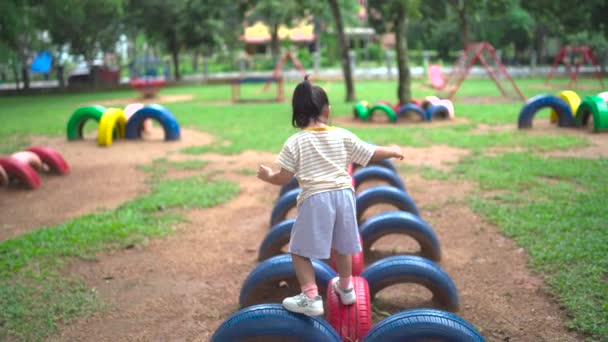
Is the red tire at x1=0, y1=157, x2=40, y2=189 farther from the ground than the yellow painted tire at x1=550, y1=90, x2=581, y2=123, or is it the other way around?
the yellow painted tire at x1=550, y1=90, x2=581, y2=123

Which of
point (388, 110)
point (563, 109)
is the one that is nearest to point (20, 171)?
point (388, 110)

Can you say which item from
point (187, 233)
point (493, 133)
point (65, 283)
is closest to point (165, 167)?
point (187, 233)

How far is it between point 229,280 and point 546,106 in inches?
380

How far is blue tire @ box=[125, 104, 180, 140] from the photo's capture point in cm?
1232

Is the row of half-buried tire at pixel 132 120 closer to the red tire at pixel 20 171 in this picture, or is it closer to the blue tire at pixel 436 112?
the red tire at pixel 20 171

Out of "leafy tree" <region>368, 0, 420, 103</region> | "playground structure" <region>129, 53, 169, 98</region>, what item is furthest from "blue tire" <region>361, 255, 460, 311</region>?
"playground structure" <region>129, 53, 169, 98</region>

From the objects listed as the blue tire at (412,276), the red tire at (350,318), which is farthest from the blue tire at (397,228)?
the red tire at (350,318)

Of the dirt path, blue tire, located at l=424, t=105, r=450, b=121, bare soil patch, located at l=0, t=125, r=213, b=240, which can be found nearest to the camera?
the dirt path

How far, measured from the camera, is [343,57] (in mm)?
19984

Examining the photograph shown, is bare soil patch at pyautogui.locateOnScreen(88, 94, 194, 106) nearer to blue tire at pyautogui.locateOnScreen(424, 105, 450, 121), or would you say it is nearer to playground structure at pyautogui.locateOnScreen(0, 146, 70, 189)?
A: blue tire at pyautogui.locateOnScreen(424, 105, 450, 121)

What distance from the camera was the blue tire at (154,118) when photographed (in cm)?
1232

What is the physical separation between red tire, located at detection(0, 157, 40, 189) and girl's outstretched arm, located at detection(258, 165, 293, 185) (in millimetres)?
6497

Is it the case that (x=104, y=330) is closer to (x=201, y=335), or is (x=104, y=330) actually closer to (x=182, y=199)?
(x=201, y=335)

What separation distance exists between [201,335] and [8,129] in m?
14.1
